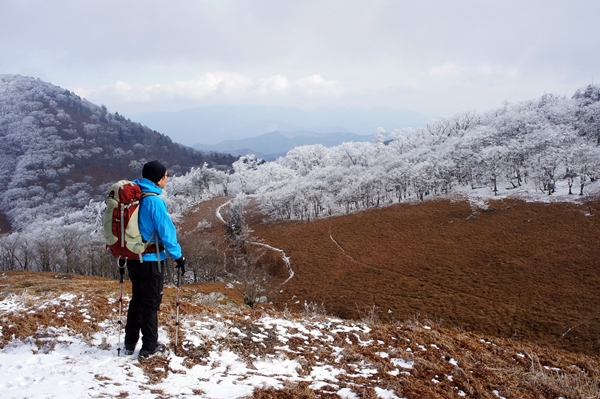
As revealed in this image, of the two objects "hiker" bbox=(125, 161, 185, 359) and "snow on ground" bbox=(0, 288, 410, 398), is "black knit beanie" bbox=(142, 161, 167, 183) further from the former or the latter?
"snow on ground" bbox=(0, 288, 410, 398)

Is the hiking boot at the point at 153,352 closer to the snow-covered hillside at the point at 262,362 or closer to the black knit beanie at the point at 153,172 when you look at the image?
the snow-covered hillside at the point at 262,362

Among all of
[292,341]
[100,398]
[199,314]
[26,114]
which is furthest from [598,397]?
[26,114]

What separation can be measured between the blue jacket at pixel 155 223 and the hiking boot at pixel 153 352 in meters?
1.42

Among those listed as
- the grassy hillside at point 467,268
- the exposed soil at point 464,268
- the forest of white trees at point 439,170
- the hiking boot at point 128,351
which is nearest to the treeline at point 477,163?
the forest of white trees at point 439,170

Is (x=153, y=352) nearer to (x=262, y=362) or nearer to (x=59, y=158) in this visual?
(x=262, y=362)

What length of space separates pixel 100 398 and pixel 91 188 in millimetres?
171311

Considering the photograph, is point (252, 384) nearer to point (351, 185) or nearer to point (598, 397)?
point (598, 397)

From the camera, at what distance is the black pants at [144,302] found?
465cm

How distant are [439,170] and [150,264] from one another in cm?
6025

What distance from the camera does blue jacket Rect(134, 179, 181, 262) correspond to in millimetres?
4551

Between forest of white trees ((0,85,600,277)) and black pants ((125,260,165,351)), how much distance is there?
152 ft

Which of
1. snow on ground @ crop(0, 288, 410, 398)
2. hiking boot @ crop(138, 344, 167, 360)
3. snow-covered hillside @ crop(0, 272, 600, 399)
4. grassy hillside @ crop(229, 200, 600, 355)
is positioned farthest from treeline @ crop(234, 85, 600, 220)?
hiking boot @ crop(138, 344, 167, 360)

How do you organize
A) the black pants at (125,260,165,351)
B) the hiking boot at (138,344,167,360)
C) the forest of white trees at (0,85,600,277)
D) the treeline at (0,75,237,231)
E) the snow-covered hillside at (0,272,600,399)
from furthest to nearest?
the treeline at (0,75,237,231)
the forest of white trees at (0,85,600,277)
the hiking boot at (138,344,167,360)
the black pants at (125,260,165,351)
the snow-covered hillside at (0,272,600,399)

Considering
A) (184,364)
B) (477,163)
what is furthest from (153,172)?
(477,163)
